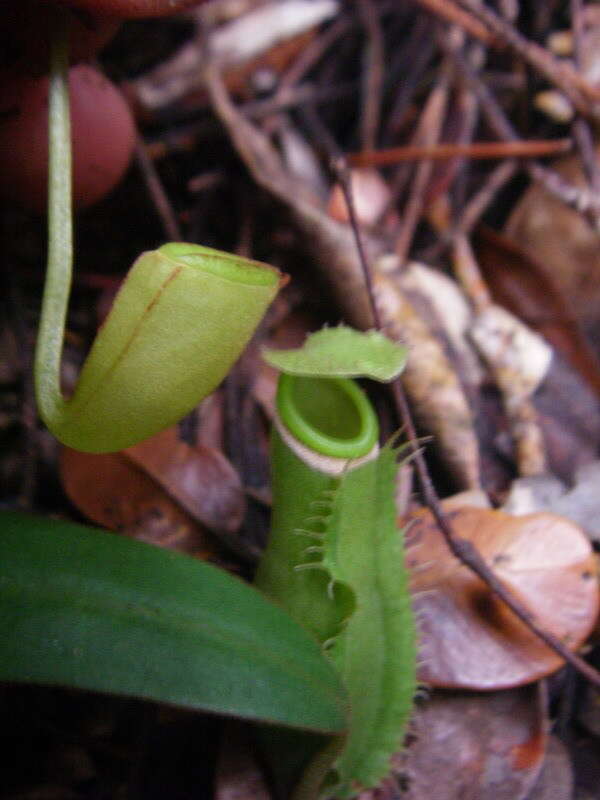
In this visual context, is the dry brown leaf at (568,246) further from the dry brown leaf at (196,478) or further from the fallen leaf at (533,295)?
the dry brown leaf at (196,478)

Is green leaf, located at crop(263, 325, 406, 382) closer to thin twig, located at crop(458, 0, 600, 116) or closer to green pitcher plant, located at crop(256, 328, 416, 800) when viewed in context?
green pitcher plant, located at crop(256, 328, 416, 800)

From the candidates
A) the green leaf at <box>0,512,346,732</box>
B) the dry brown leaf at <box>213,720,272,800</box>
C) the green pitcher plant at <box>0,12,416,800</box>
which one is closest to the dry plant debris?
the dry brown leaf at <box>213,720,272,800</box>

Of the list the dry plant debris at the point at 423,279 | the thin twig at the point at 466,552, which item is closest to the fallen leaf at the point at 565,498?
the dry plant debris at the point at 423,279

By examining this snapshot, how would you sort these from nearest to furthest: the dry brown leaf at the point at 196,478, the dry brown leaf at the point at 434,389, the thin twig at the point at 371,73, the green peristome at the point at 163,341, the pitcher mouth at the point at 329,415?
the green peristome at the point at 163,341 < the pitcher mouth at the point at 329,415 < the dry brown leaf at the point at 196,478 < the dry brown leaf at the point at 434,389 < the thin twig at the point at 371,73

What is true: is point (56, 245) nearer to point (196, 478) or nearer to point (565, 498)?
point (196, 478)

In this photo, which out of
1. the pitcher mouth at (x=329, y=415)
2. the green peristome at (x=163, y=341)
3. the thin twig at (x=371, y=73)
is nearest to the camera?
the green peristome at (x=163, y=341)
